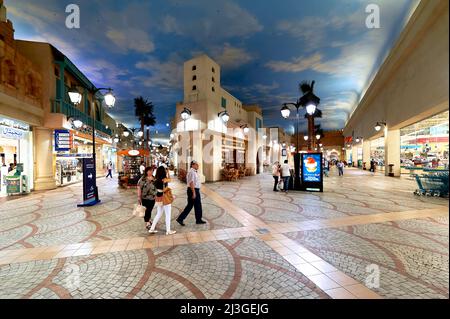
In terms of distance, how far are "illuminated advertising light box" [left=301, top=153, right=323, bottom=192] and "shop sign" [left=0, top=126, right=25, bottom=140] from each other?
15.9 m

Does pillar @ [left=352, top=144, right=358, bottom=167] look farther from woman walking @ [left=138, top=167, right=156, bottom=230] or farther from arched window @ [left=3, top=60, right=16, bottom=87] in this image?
arched window @ [left=3, top=60, right=16, bottom=87]

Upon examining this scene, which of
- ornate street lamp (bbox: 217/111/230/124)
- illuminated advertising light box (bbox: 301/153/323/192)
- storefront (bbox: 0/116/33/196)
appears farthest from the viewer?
ornate street lamp (bbox: 217/111/230/124)

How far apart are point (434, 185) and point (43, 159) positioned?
21908mm

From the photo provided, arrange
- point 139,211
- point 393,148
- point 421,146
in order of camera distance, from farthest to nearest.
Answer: point 393,148, point 421,146, point 139,211

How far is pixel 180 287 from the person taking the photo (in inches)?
123

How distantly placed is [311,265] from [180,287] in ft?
7.53

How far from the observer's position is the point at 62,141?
46.0 ft

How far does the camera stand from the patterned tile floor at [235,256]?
3.06m

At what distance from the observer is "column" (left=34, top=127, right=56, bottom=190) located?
1318 cm

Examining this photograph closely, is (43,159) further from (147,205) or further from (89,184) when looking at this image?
(147,205)

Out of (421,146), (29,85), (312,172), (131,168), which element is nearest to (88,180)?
(131,168)

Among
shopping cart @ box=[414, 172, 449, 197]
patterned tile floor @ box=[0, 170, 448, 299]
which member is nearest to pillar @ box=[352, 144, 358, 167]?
shopping cart @ box=[414, 172, 449, 197]

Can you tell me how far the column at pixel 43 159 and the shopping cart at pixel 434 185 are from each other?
2128 cm
